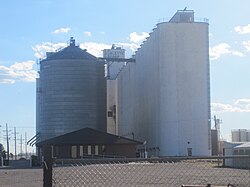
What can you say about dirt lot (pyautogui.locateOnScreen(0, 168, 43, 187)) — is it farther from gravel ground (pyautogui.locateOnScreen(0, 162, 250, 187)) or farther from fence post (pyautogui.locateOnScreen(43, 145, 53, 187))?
fence post (pyautogui.locateOnScreen(43, 145, 53, 187))

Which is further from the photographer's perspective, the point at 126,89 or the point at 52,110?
the point at 126,89

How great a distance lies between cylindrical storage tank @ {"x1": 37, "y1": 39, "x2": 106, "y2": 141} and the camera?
10031 cm

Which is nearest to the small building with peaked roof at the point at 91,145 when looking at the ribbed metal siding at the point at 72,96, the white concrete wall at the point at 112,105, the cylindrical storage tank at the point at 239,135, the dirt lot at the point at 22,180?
the ribbed metal siding at the point at 72,96

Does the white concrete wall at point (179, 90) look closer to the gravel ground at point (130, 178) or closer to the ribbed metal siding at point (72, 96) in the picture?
the ribbed metal siding at point (72, 96)

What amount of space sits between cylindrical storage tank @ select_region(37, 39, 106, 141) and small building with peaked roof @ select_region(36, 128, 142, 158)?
19462 millimetres

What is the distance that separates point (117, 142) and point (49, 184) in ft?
239

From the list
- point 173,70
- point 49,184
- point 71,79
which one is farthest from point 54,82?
point 49,184

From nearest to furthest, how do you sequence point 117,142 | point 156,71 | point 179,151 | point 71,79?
point 117,142, point 179,151, point 156,71, point 71,79

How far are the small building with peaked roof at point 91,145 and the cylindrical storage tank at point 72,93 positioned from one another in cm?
1946

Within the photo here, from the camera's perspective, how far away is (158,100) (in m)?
90.5

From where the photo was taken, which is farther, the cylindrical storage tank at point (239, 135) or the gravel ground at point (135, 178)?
the cylindrical storage tank at point (239, 135)

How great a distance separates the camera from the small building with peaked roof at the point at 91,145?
259ft

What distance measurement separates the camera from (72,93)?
10050cm

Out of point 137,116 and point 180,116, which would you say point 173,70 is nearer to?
point 180,116
